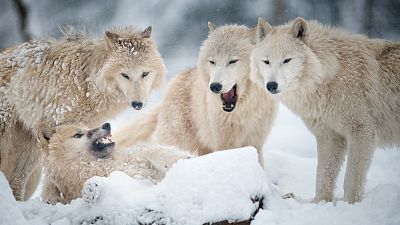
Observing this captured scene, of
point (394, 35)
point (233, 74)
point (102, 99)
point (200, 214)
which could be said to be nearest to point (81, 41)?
point (102, 99)

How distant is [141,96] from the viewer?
5406 millimetres

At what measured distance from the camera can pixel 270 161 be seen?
297 inches

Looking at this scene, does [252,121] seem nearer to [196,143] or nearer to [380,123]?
[196,143]

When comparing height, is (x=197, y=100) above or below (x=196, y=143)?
above

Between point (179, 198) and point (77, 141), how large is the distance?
156cm

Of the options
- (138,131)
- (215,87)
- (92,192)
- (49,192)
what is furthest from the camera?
(138,131)

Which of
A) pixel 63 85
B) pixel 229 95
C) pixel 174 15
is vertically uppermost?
pixel 174 15

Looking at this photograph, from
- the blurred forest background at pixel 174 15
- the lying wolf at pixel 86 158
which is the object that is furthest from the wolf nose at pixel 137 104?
the blurred forest background at pixel 174 15

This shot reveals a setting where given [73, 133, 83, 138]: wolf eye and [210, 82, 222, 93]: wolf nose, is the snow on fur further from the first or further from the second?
[210, 82, 222, 93]: wolf nose

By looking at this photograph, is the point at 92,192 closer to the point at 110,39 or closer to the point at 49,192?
the point at 49,192

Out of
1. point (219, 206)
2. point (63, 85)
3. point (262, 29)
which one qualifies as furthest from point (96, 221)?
point (262, 29)

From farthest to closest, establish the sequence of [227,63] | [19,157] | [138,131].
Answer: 1. [138,131]
2. [227,63]
3. [19,157]

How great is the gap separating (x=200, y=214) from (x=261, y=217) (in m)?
0.48

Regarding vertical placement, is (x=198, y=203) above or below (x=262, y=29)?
below
